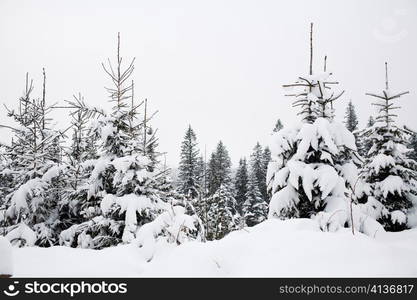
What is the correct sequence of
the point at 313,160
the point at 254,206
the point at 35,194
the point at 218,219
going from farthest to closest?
the point at 254,206 < the point at 218,219 < the point at 35,194 < the point at 313,160

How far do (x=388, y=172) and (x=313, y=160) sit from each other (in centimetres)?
406

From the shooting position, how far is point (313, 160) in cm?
621

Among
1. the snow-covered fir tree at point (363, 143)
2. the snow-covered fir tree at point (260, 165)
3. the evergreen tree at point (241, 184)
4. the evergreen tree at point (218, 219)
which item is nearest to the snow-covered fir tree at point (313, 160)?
the evergreen tree at point (218, 219)

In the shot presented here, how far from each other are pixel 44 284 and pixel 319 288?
9.00 feet

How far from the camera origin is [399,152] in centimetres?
855

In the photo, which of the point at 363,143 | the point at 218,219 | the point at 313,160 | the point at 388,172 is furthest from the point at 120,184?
the point at 363,143

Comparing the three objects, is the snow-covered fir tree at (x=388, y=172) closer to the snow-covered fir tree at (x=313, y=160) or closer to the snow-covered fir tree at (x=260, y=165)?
the snow-covered fir tree at (x=313, y=160)

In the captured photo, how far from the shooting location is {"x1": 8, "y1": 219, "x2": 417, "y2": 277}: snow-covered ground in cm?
268

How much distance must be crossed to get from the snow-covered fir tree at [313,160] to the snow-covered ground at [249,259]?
221 cm

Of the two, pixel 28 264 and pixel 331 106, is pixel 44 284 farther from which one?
pixel 331 106

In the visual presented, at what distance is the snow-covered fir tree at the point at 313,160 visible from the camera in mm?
5547

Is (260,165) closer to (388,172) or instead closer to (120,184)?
(388,172)

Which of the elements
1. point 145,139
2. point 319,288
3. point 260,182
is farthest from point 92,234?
point 260,182

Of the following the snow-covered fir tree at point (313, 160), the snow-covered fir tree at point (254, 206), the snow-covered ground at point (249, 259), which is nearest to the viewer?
the snow-covered ground at point (249, 259)
